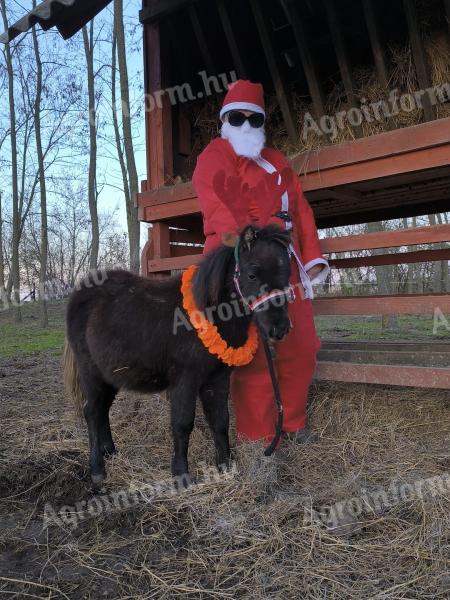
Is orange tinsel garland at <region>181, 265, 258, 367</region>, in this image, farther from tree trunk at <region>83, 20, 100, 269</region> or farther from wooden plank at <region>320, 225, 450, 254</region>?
tree trunk at <region>83, 20, 100, 269</region>

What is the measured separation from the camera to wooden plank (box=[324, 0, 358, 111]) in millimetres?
3922

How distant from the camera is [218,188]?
3.08 m

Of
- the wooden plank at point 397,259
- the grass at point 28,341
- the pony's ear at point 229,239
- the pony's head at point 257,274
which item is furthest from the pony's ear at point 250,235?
the grass at point 28,341

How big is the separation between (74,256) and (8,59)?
27828mm

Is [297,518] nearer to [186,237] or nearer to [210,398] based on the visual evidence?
[210,398]

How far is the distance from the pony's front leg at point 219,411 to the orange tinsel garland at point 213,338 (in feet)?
0.88

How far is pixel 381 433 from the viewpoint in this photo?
153 inches

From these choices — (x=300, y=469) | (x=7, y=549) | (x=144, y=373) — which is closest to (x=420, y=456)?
(x=300, y=469)

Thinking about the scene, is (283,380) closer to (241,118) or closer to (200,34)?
(241,118)

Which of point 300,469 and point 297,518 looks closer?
point 297,518

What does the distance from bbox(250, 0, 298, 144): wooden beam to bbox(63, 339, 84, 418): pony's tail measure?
9.05 feet

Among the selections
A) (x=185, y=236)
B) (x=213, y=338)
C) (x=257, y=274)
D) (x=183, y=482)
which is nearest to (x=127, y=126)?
(x=185, y=236)

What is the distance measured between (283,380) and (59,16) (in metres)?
3.49

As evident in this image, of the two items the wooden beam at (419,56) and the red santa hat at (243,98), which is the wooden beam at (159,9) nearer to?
the red santa hat at (243,98)
